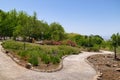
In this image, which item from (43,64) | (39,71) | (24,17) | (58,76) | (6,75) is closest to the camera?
(6,75)

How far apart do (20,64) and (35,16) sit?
142 feet

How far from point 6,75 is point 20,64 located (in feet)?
13.6

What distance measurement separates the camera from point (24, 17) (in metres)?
61.2

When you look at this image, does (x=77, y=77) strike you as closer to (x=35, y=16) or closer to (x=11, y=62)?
(x=11, y=62)

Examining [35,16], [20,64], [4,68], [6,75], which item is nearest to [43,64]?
[20,64]

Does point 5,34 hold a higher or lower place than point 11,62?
higher

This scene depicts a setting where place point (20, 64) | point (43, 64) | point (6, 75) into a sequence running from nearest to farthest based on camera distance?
point (6, 75) → point (20, 64) → point (43, 64)

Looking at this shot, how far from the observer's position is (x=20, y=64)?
21.0 meters

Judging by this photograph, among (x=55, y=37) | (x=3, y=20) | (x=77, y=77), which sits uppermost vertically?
(x=3, y=20)

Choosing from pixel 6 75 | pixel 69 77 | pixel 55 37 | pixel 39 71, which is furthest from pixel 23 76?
pixel 55 37

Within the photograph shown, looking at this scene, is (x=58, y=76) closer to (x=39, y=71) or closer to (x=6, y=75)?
(x=39, y=71)

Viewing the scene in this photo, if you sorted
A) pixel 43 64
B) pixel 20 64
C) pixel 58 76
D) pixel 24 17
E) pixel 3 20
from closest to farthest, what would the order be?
pixel 58 76, pixel 20 64, pixel 43 64, pixel 3 20, pixel 24 17

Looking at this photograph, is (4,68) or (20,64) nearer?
(4,68)

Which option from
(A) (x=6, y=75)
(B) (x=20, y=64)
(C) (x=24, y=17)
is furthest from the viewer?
(C) (x=24, y=17)
